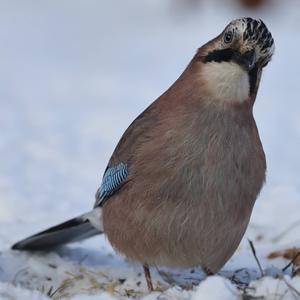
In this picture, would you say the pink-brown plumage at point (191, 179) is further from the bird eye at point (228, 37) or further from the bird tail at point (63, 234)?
the bird tail at point (63, 234)

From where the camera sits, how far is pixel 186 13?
→ 13984 mm

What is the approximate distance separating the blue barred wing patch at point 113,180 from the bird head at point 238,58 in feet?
2.13

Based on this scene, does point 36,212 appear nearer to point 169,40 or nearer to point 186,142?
point 186,142

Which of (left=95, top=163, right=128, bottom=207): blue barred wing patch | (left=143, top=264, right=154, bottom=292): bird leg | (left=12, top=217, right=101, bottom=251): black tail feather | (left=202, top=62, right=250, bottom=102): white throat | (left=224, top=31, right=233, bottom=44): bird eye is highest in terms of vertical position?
(left=224, top=31, right=233, bottom=44): bird eye

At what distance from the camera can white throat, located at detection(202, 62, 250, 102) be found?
4.93m

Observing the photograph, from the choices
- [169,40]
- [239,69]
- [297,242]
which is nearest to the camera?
[239,69]

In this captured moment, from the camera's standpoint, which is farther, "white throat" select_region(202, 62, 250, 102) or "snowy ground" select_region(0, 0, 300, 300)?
"snowy ground" select_region(0, 0, 300, 300)

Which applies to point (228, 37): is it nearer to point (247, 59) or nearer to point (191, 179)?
point (247, 59)

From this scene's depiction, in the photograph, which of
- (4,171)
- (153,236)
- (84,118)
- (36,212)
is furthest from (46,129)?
(153,236)

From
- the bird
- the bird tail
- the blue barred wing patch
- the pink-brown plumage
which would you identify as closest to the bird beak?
the bird

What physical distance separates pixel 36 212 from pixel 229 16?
6994 mm

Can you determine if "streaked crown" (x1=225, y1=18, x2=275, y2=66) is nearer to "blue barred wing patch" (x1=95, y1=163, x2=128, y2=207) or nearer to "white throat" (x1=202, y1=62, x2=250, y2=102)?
"white throat" (x1=202, y1=62, x2=250, y2=102)

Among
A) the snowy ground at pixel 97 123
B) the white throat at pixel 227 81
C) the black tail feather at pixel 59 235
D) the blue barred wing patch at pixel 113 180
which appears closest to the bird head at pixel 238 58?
the white throat at pixel 227 81

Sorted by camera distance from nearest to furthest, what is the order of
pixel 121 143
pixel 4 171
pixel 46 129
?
1. pixel 121 143
2. pixel 4 171
3. pixel 46 129
